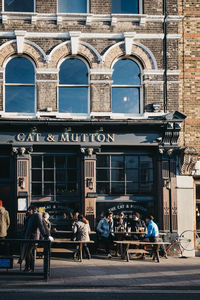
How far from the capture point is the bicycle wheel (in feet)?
52.2

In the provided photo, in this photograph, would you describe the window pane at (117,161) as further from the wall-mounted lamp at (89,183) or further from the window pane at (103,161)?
the wall-mounted lamp at (89,183)

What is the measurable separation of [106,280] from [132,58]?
871 cm

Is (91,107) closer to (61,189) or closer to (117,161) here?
(117,161)

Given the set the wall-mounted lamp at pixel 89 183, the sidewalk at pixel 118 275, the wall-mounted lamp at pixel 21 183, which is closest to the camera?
the sidewalk at pixel 118 275

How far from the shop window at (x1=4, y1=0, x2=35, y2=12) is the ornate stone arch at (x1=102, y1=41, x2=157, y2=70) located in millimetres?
3244

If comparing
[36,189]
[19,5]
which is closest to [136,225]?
[36,189]

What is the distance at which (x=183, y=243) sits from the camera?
15.9 metres

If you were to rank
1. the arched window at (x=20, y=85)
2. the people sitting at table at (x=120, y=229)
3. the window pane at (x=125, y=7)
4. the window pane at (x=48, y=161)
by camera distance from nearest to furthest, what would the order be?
the people sitting at table at (x=120, y=229)
the window pane at (x=48, y=161)
the arched window at (x=20, y=85)
the window pane at (x=125, y=7)

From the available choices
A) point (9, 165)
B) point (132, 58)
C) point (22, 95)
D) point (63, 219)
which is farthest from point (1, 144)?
point (132, 58)

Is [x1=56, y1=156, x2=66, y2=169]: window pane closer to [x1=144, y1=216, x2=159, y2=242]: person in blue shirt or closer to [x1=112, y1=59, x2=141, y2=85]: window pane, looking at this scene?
[x1=112, y1=59, x2=141, y2=85]: window pane

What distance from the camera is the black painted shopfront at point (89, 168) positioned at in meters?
15.3

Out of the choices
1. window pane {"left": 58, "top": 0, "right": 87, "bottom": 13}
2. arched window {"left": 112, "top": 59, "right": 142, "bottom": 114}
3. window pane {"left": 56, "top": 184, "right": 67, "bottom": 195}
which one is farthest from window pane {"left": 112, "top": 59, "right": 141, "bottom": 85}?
window pane {"left": 56, "top": 184, "right": 67, "bottom": 195}

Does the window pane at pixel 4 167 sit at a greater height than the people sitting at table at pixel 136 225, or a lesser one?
greater

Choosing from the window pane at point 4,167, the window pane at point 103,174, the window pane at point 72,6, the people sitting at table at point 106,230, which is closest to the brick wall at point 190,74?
the window pane at point 103,174
